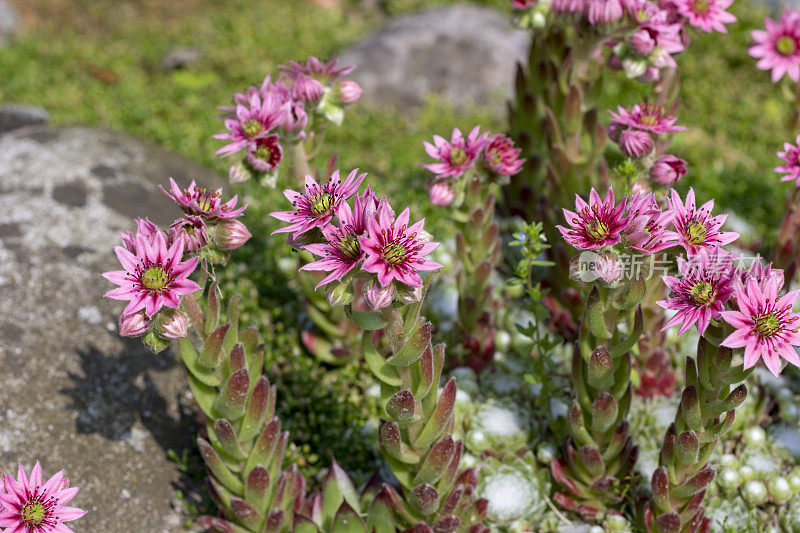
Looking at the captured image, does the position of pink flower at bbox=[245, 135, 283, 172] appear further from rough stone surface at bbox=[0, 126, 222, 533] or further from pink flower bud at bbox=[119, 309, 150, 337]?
rough stone surface at bbox=[0, 126, 222, 533]

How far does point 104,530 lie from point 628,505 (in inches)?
105

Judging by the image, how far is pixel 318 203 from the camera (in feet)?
9.98

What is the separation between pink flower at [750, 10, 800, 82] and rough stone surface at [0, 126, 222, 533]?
4.08m

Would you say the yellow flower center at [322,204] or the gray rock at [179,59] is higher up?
the yellow flower center at [322,204]

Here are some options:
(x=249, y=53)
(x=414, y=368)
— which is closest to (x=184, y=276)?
(x=414, y=368)

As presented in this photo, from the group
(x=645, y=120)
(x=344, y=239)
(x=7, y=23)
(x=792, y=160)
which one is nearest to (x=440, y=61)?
(x=645, y=120)

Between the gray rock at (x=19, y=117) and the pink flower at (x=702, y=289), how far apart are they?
229 inches

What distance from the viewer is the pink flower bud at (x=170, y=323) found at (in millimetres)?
3000

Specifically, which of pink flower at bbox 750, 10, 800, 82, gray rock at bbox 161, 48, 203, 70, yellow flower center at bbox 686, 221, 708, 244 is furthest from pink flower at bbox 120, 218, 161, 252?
gray rock at bbox 161, 48, 203, 70

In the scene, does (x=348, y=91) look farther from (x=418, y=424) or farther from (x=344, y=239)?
(x=418, y=424)

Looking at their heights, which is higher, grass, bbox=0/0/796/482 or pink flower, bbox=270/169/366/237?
pink flower, bbox=270/169/366/237

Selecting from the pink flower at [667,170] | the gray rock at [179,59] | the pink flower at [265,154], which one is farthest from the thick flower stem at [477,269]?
the gray rock at [179,59]

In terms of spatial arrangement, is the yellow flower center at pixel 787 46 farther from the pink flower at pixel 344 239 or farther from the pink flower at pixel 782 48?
the pink flower at pixel 344 239

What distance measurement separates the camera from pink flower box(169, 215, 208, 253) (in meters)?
3.07
